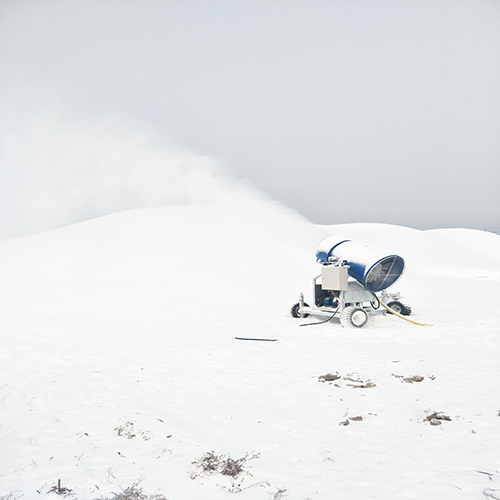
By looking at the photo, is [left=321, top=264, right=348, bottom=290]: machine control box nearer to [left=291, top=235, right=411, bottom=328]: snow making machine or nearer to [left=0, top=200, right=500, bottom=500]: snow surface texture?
[left=291, top=235, right=411, bottom=328]: snow making machine

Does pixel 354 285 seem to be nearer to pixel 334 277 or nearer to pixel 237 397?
pixel 334 277

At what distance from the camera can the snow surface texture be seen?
3953 mm

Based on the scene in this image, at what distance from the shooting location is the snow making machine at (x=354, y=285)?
11398 mm

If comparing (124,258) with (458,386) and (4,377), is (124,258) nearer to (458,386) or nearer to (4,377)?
(4,377)

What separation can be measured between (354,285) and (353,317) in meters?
1.25

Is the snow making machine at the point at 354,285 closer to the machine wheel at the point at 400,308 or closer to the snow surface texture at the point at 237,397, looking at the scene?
the machine wheel at the point at 400,308

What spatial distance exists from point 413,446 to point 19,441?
14.2 feet

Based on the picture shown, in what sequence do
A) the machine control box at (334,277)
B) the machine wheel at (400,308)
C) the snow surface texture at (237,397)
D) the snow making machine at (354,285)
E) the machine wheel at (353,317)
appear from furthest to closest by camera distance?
the machine wheel at (400,308)
the machine control box at (334,277)
the snow making machine at (354,285)
the machine wheel at (353,317)
the snow surface texture at (237,397)

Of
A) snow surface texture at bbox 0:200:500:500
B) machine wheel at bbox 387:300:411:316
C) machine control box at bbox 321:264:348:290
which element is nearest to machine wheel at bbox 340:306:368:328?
snow surface texture at bbox 0:200:500:500

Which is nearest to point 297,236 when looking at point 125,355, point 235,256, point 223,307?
point 235,256

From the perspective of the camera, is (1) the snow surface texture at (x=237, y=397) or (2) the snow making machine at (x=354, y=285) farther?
(2) the snow making machine at (x=354, y=285)

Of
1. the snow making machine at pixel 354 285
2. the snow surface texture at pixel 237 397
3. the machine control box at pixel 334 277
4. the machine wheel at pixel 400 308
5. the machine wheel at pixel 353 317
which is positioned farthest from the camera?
the machine wheel at pixel 400 308

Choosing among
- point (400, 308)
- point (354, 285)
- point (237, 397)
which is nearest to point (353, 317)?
point (354, 285)

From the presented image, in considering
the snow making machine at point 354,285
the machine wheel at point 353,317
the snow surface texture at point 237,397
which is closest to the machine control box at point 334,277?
the snow making machine at point 354,285
